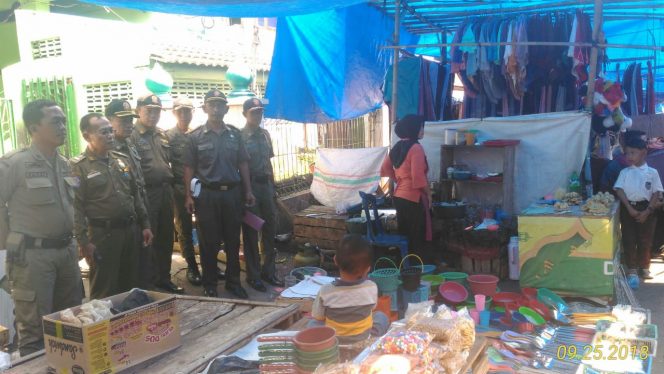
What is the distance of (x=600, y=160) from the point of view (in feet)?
21.7

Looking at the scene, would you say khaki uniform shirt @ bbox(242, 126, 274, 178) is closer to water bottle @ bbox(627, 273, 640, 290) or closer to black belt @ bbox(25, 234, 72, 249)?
Result: black belt @ bbox(25, 234, 72, 249)

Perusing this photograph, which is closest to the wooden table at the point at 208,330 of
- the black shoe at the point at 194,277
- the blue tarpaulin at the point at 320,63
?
the black shoe at the point at 194,277

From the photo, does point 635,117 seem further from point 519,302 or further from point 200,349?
point 200,349

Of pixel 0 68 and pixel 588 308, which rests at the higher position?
pixel 0 68

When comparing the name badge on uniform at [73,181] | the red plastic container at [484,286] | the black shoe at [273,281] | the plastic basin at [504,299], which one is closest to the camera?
the name badge on uniform at [73,181]

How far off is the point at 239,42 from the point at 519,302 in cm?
968

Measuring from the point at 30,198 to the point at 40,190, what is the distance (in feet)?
0.27

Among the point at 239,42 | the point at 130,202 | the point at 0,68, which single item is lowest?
the point at 130,202

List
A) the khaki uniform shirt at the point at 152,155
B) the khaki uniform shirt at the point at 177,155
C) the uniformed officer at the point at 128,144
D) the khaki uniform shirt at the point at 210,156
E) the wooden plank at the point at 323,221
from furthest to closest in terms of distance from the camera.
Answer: the wooden plank at the point at 323,221 < the khaki uniform shirt at the point at 177,155 < the khaki uniform shirt at the point at 152,155 < the khaki uniform shirt at the point at 210,156 < the uniformed officer at the point at 128,144

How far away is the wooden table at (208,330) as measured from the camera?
268 cm

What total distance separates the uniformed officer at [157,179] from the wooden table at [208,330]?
192 cm

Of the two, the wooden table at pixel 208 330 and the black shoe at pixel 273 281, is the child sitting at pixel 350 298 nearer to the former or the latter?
the wooden table at pixel 208 330

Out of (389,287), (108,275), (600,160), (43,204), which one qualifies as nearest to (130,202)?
(108,275)

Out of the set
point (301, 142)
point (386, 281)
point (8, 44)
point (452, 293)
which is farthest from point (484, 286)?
point (8, 44)
